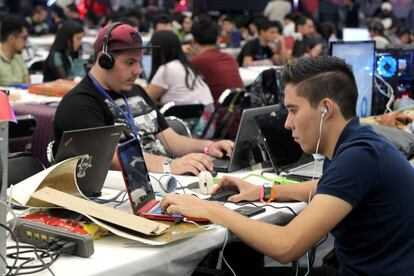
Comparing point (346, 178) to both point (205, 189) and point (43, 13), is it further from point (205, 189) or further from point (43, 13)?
point (43, 13)

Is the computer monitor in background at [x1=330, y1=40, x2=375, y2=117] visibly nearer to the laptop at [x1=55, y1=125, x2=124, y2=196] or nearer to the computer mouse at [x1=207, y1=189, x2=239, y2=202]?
the computer mouse at [x1=207, y1=189, x2=239, y2=202]

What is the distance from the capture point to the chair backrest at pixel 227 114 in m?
5.12

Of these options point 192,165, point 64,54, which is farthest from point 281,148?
point 64,54

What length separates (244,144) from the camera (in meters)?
3.19

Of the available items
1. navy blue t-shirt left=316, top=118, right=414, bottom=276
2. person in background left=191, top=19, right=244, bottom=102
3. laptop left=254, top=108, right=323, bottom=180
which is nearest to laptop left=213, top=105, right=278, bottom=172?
laptop left=254, top=108, right=323, bottom=180

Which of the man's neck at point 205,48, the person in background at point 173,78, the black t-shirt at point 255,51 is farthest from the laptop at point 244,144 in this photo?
the black t-shirt at point 255,51

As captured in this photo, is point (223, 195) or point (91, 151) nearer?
point (91, 151)

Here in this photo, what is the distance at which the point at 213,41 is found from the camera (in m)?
6.34

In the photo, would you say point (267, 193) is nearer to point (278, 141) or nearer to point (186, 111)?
point (278, 141)

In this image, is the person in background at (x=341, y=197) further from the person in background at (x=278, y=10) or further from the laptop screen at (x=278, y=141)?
the person in background at (x=278, y=10)

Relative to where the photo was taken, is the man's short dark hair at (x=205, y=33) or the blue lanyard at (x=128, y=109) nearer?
the blue lanyard at (x=128, y=109)

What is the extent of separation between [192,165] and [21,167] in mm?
694

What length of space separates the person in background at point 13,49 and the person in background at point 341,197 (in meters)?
4.63

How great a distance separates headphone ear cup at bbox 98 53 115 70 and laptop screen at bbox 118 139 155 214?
76 cm
